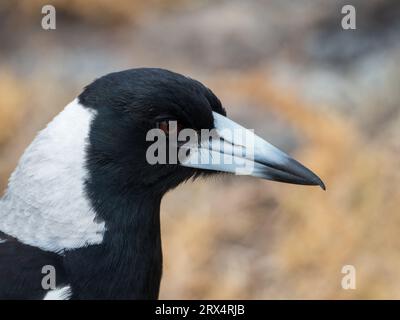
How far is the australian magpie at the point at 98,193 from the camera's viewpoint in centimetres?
259

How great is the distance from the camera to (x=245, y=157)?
2.81 m

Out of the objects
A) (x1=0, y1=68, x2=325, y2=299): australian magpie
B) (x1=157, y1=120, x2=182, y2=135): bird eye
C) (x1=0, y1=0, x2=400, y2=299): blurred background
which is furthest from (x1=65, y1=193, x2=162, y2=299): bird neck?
(x1=0, y1=0, x2=400, y2=299): blurred background

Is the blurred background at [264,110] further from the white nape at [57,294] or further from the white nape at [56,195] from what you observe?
the white nape at [57,294]

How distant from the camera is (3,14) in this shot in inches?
259

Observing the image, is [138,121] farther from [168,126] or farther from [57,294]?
[57,294]

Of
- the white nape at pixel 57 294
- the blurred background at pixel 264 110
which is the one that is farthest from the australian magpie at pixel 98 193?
the blurred background at pixel 264 110

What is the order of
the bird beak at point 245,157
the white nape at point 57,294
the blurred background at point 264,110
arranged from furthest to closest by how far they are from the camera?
the blurred background at point 264,110
the bird beak at point 245,157
the white nape at point 57,294

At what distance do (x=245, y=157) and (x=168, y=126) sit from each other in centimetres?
27

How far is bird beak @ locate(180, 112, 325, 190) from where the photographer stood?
281 centimetres

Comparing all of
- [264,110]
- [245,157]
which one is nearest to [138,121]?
[245,157]

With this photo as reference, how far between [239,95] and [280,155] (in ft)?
9.72

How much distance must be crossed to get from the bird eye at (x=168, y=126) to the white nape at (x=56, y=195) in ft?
0.66

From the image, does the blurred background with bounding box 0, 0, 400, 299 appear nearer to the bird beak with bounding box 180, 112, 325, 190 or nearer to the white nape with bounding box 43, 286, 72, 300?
the bird beak with bounding box 180, 112, 325, 190
